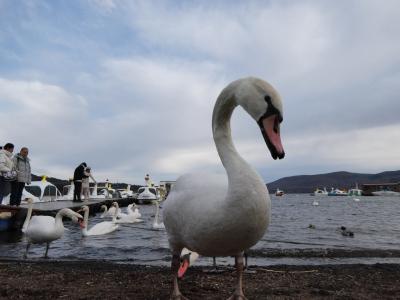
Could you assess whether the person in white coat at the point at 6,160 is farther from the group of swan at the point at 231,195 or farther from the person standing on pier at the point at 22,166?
Answer: the group of swan at the point at 231,195

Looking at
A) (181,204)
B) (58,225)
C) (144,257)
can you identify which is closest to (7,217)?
(58,225)

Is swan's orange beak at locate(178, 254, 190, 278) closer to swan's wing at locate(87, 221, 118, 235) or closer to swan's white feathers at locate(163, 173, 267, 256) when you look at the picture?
swan's white feathers at locate(163, 173, 267, 256)

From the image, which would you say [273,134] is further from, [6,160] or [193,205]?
[6,160]

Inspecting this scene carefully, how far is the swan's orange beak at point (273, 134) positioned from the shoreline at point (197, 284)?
8.31 feet

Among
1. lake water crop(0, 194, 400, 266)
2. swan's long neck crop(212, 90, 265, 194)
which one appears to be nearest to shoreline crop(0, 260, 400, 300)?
swan's long neck crop(212, 90, 265, 194)

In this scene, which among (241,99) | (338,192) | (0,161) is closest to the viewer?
(241,99)

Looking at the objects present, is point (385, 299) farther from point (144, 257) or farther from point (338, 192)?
point (338, 192)

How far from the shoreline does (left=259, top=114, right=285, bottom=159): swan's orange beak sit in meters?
2.53

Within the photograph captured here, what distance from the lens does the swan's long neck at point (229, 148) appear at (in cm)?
Answer: 347

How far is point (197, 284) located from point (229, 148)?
2695 mm

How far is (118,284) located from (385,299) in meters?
3.45

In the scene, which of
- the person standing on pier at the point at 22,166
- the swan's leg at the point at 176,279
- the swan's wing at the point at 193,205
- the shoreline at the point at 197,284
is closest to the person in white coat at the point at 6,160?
the person standing on pier at the point at 22,166

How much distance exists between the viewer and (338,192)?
12825 cm

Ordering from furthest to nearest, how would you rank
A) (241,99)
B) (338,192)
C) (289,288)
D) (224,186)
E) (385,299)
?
(338,192), (289,288), (385,299), (224,186), (241,99)
